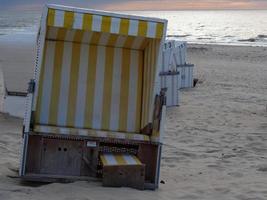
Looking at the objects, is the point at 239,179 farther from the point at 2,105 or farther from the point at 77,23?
the point at 2,105

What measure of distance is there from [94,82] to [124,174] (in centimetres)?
144

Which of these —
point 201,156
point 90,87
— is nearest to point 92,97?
point 90,87

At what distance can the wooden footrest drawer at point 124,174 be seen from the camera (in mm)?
5059

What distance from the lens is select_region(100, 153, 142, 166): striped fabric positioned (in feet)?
16.8

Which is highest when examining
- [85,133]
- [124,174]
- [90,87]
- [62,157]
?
[90,87]

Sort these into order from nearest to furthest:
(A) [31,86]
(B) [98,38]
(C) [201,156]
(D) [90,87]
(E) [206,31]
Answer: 1. (A) [31,86]
2. (B) [98,38]
3. (D) [90,87]
4. (C) [201,156]
5. (E) [206,31]

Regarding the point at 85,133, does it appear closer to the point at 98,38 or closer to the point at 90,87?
the point at 90,87

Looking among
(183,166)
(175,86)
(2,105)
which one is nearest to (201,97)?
(175,86)

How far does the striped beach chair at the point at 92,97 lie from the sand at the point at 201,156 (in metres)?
0.35

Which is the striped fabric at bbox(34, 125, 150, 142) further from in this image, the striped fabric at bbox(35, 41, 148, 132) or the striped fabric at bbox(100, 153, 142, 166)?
the striped fabric at bbox(35, 41, 148, 132)

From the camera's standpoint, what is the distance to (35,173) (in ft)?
17.6

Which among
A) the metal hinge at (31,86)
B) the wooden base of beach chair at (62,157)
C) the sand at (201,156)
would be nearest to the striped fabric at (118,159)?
the wooden base of beach chair at (62,157)

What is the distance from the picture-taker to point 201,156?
7137 mm

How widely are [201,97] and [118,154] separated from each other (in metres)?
7.80
